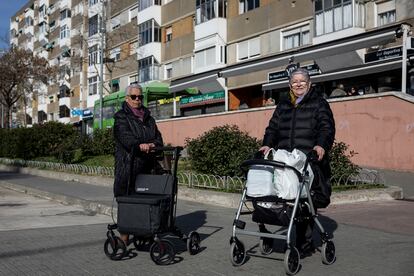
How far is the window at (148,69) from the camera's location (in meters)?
43.4

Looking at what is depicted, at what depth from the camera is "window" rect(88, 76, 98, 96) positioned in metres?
58.7

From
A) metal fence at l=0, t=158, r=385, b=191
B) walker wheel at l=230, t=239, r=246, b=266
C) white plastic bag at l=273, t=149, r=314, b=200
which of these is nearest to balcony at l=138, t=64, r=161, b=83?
metal fence at l=0, t=158, r=385, b=191

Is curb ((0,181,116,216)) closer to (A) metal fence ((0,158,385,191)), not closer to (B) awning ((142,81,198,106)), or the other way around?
(A) metal fence ((0,158,385,191))

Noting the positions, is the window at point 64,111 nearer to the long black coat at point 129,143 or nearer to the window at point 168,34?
the window at point 168,34

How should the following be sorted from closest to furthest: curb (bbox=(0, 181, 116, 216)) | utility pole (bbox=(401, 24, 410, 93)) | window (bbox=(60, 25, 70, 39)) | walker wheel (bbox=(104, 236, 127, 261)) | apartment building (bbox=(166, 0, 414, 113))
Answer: walker wheel (bbox=(104, 236, 127, 261)) < curb (bbox=(0, 181, 116, 216)) < utility pole (bbox=(401, 24, 410, 93)) < apartment building (bbox=(166, 0, 414, 113)) < window (bbox=(60, 25, 70, 39))

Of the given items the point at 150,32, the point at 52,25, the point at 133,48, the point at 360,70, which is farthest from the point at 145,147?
the point at 52,25

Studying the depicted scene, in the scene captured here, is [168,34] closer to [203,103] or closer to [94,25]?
[203,103]

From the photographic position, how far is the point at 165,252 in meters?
5.70

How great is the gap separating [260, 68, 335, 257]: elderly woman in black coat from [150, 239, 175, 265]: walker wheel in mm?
1008

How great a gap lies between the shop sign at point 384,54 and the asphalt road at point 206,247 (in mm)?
Result: 12847

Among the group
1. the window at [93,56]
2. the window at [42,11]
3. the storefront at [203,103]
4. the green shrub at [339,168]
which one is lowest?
the green shrub at [339,168]

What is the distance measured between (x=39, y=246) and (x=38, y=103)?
262ft

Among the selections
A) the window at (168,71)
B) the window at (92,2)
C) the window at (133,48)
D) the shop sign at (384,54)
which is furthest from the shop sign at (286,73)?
the window at (92,2)

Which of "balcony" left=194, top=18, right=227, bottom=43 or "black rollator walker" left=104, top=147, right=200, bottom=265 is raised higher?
"balcony" left=194, top=18, right=227, bottom=43
